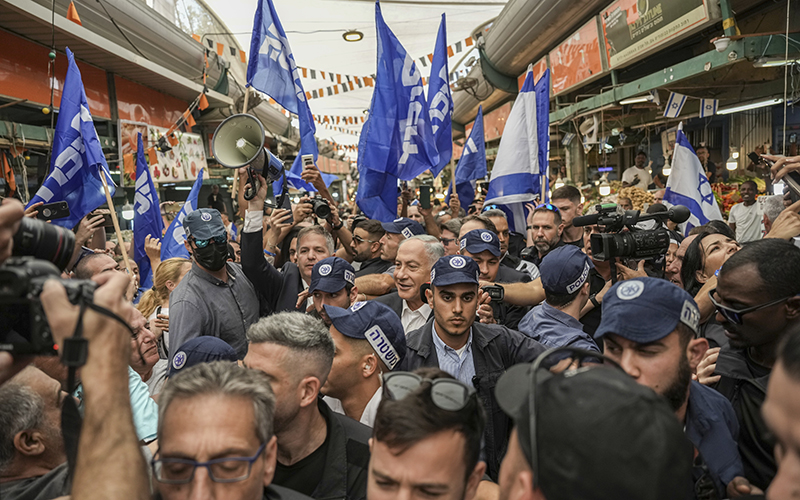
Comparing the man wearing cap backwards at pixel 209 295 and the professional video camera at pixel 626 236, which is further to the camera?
the man wearing cap backwards at pixel 209 295

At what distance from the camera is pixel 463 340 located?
9.02ft

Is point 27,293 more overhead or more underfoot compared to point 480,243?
more overhead

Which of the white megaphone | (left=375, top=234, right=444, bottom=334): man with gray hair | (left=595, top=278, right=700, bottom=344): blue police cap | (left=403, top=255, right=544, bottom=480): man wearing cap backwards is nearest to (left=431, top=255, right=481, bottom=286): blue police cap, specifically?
(left=403, top=255, right=544, bottom=480): man wearing cap backwards

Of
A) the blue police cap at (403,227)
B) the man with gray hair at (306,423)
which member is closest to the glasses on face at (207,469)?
the man with gray hair at (306,423)

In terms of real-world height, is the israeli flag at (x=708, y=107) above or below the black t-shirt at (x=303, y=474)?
above

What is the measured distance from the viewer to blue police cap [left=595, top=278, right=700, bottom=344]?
1.77 meters

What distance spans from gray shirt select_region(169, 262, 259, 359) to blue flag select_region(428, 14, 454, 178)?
10.5ft

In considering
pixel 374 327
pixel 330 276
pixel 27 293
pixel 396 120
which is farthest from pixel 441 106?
pixel 27 293

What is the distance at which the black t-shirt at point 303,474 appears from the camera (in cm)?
194

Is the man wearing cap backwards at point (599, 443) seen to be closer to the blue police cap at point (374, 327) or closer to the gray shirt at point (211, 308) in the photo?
the blue police cap at point (374, 327)

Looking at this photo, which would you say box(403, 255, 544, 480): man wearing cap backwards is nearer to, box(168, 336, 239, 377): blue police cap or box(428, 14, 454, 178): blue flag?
box(168, 336, 239, 377): blue police cap

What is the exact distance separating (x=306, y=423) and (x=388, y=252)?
3.15 metres

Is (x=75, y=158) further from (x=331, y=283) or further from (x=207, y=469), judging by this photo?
(x=207, y=469)

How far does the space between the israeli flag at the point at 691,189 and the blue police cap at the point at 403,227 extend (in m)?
2.76
